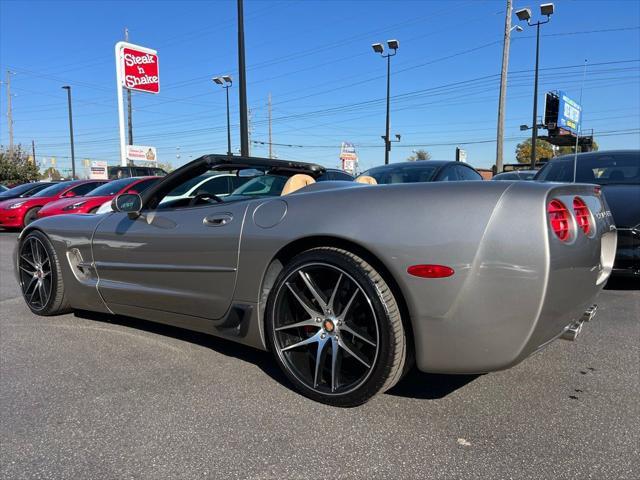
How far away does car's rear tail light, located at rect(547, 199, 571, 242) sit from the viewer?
85.2 inches

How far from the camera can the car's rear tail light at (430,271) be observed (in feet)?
7.07

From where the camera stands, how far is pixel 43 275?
417 cm

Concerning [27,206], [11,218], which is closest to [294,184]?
[27,206]

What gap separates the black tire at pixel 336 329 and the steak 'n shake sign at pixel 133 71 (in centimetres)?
2306

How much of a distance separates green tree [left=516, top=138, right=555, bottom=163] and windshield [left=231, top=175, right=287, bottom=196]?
A: 57.1m

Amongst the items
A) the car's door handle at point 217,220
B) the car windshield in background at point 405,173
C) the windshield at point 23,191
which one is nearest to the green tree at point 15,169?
the windshield at point 23,191

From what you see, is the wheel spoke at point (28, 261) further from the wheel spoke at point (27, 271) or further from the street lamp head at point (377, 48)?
the street lamp head at point (377, 48)

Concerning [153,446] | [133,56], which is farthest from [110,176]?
[153,446]

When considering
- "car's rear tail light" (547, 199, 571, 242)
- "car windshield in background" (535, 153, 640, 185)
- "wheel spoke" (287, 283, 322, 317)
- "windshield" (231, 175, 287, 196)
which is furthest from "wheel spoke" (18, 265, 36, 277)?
"car windshield in background" (535, 153, 640, 185)

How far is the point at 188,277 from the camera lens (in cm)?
305

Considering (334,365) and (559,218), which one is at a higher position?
(559,218)

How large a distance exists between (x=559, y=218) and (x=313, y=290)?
3.94ft

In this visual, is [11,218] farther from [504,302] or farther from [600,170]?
[504,302]

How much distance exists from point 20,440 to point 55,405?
367mm
